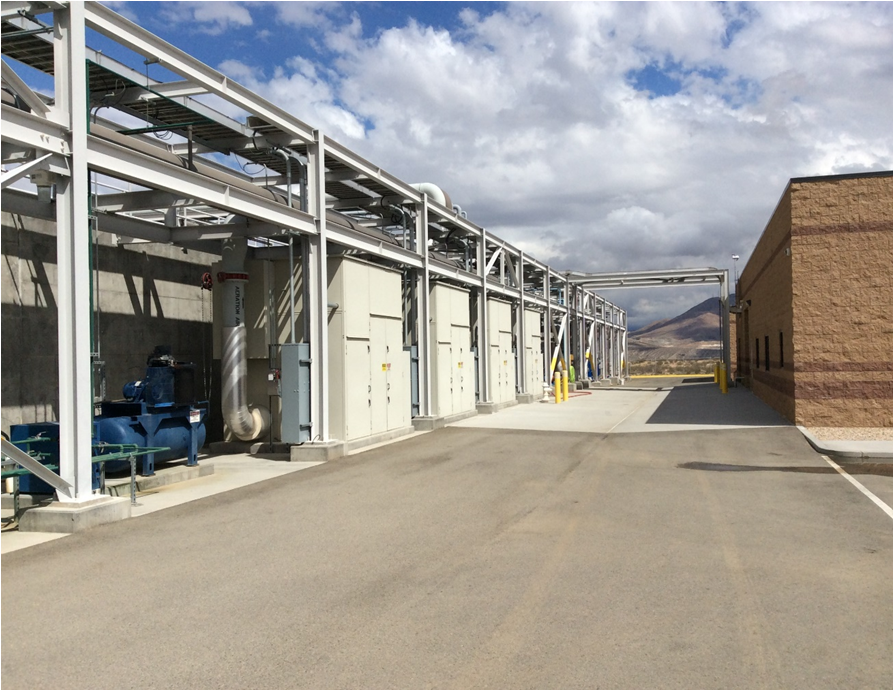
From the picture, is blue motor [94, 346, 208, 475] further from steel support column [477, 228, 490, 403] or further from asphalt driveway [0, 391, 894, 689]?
steel support column [477, 228, 490, 403]

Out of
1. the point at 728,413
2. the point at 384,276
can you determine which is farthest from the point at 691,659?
the point at 728,413

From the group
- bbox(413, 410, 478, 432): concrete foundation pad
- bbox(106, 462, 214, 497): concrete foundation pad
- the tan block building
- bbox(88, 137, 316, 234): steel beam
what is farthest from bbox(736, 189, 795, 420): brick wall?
bbox(106, 462, 214, 497): concrete foundation pad

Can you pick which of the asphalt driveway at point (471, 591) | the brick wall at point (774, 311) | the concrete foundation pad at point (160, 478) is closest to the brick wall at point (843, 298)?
the brick wall at point (774, 311)

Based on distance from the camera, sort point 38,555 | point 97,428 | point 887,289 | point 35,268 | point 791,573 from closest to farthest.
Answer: point 791,573 → point 38,555 → point 97,428 → point 35,268 → point 887,289

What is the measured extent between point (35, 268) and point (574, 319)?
37083 mm

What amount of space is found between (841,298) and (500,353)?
13.1 meters

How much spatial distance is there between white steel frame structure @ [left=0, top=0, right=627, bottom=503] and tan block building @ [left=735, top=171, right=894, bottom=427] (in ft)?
→ 31.1

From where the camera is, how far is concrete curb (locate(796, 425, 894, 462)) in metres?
14.3

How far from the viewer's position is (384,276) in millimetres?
18984

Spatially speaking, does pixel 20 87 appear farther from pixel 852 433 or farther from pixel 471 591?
pixel 852 433

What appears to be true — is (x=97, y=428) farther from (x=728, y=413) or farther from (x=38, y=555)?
(x=728, y=413)

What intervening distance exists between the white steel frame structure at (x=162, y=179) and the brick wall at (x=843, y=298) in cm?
958

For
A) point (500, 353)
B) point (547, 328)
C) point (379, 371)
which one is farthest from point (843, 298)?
point (547, 328)

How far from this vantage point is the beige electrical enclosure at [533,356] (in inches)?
1331
